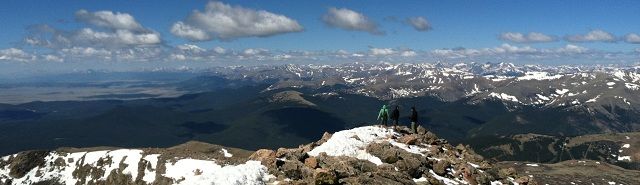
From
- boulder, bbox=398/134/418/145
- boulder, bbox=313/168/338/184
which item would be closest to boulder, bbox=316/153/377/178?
boulder, bbox=313/168/338/184

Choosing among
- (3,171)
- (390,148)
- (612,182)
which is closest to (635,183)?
(612,182)

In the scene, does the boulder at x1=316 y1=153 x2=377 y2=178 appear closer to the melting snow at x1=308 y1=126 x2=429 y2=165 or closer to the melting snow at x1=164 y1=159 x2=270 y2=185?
the melting snow at x1=308 y1=126 x2=429 y2=165

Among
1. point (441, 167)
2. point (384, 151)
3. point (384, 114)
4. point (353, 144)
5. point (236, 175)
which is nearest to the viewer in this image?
point (236, 175)

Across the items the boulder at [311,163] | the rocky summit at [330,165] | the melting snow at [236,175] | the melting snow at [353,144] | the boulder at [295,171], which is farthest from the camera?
the melting snow at [353,144]

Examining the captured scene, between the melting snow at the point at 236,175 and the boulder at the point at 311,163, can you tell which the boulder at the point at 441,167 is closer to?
the boulder at the point at 311,163

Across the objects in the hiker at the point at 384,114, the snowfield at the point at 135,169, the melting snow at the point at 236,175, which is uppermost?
the hiker at the point at 384,114

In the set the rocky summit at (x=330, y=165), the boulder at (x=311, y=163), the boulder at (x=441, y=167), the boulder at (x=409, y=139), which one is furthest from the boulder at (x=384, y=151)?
the boulder at (x=311, y=163)

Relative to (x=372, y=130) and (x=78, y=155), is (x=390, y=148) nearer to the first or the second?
(x=372, y=130)

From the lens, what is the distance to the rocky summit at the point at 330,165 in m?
42.3

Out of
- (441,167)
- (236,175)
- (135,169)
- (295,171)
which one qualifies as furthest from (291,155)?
(135,169)

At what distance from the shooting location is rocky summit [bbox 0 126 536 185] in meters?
42.3

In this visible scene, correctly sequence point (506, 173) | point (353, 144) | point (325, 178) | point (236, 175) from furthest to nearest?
point (506, 173) → point (353, 144) → point (236, 175) → point (325, 178)

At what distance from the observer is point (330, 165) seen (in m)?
49.1

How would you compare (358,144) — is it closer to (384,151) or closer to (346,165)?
(384,151)
